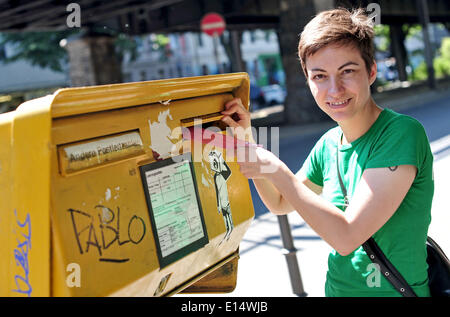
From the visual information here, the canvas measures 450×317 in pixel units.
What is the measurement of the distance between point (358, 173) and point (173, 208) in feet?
2.13

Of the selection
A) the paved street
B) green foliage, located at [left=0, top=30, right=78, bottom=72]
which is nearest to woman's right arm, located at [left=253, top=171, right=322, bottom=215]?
the paved street

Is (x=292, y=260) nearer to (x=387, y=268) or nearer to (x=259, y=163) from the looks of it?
(x=387, y=268)

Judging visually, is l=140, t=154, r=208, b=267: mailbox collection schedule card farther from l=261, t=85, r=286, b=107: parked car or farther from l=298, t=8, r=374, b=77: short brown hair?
l=261, t=85, r=286, b=107: parked car

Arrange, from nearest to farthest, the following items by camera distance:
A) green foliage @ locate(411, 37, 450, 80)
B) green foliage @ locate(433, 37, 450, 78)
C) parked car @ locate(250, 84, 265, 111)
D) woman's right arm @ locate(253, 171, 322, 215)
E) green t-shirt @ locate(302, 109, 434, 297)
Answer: green t-shirt @ locate(302, 109, 434, 297)
woman's right arm @ locate(253, 171, 322, 215)
parked car @ locate(250, 84, 265, 111)
green foliage @ locate(411, 37, 450, 80)
green foliage @ locate(433, 37, 450, 78)

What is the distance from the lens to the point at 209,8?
63.7ft

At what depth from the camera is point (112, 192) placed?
1.51 metres

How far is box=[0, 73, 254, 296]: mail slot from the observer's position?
1.36 m

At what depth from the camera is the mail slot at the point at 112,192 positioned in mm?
1358

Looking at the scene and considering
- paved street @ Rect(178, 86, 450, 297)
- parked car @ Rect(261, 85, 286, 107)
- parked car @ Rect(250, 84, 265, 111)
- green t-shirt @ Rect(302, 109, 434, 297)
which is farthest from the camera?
parked car @ Rect(261, 85, 286, 107)

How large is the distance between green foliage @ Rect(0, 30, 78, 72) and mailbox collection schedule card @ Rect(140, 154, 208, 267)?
1117 inches

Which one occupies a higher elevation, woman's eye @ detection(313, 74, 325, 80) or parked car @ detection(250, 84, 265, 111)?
woman's eye @ detection(313, 74, 325, 80)

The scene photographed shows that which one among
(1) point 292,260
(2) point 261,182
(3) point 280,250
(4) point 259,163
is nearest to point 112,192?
(4) point 259,163

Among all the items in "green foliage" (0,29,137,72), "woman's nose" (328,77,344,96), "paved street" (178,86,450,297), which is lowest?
"paved street" (178,86,450,297)
